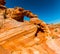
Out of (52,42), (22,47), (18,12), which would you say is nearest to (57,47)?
(52,42)

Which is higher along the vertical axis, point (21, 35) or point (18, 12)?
point (18, 12)

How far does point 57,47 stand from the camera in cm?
1822

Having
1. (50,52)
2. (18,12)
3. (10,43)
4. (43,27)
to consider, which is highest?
(18,12)

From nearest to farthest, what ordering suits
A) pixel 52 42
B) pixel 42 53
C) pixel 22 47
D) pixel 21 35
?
1. pixel 42 53
2. pixel 22 47
3. pixel 21 35
4. pixel 52 42

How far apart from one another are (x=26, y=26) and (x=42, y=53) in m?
6.41

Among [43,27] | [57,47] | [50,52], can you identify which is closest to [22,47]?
[50,52]

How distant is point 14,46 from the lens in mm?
16250

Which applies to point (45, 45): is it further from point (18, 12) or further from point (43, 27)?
point (18, 12)

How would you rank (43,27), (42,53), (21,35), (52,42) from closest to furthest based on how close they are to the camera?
1. (42,53)
2. (21,35)
3. (52,42)
4. (43,27)

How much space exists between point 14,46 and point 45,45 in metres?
5.25

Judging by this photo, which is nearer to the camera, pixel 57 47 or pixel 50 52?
pixel 50 52

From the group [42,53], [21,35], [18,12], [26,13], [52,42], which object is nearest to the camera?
[42,53]

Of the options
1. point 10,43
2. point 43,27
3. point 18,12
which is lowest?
point 10,43

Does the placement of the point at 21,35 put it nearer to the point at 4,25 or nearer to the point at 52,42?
the point at 4,25
